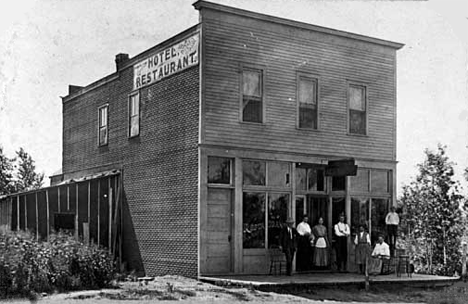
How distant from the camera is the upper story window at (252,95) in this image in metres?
21.4

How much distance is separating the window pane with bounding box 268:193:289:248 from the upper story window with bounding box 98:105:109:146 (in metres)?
8.24

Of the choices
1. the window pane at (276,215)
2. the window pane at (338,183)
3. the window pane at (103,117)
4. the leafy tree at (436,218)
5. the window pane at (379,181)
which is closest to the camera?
the window pane at (276,215)

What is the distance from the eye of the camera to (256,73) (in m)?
21.6

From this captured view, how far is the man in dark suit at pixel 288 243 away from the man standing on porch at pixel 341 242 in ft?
6.80

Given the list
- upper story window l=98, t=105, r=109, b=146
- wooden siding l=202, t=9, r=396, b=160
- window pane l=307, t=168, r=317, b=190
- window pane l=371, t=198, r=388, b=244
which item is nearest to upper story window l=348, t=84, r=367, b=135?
wooden siding l=202, t=9, r=396, b=160

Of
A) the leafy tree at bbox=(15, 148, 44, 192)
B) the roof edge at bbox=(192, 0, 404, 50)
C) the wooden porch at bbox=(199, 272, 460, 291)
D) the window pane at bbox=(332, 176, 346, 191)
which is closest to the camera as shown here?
the wooden porch at bbox=(199, 272, 460, 291)

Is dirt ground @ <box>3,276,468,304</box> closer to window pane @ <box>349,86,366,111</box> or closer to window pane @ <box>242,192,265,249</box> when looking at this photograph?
window pane @ <box>242,192,265,249</box>

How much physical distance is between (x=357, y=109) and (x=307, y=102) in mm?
2153

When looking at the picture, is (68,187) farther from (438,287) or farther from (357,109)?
(438,287)

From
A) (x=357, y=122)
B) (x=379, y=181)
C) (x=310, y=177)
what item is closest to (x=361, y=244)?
(x=310, y=177)

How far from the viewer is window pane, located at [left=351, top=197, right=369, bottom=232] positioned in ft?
76.9

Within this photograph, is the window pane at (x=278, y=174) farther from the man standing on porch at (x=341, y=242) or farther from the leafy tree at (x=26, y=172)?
the leafy tree at (x=26, y=172)

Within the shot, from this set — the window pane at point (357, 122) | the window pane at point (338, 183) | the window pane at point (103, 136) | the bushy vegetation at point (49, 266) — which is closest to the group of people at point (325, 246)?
the window pane at point (338, 183)

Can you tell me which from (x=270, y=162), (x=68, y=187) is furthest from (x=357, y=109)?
(x=68, y=187)
